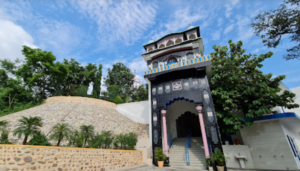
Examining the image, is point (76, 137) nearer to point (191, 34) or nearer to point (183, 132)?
point (183, 132)

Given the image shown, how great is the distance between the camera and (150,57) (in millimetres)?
11008

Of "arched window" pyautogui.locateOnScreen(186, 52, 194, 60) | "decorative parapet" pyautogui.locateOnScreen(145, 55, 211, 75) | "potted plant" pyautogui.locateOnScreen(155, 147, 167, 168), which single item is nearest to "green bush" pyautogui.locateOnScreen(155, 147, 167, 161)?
"potted plant" pyautogui.locateOnScreen(155, 147, 167, 168)

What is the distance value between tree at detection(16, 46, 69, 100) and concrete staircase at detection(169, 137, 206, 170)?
1890 cm

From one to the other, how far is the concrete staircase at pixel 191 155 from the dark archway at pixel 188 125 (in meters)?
1.04

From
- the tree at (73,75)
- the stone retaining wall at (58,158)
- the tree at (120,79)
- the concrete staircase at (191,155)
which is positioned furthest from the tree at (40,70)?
the concrete staircase at (191,155)

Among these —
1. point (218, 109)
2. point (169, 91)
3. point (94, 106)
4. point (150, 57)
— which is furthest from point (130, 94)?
point (218, 109)

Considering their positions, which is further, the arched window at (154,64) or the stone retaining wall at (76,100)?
the stone retaining wall at (76,100)

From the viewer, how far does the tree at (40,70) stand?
17516 mm

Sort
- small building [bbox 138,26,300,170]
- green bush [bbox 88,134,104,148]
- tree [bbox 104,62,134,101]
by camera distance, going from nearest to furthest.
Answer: green bush [bbox 88,134,104,148] → small building [bbox 138,26,300,170] → tree [bbox 104,62,134,101]

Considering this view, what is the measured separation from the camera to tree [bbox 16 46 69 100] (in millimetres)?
17516

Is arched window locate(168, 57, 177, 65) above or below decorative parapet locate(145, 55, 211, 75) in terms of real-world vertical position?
above

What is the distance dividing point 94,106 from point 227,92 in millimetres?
14181

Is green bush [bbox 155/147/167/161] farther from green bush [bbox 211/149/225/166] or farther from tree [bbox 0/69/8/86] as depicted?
tree [bbox 0/69/8/86]

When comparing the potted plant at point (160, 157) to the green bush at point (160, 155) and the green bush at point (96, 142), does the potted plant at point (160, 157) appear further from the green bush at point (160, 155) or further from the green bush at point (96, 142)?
the green bush at point (96, 142)
